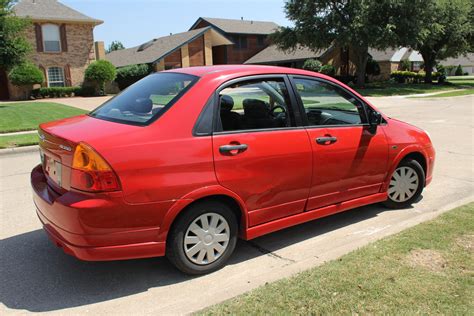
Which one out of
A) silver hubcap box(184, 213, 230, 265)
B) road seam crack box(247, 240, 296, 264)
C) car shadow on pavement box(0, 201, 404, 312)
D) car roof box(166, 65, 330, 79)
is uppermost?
car roof box(166, 65, 330, 79)

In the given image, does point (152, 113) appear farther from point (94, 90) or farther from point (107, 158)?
point (94, 90)

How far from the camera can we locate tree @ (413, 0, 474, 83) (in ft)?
112

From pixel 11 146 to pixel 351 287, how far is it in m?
8.83

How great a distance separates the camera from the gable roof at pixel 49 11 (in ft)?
102

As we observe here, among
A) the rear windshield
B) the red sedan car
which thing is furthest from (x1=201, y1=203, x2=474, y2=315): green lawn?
the rear windshield

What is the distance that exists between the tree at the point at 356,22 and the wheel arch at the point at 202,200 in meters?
31.5

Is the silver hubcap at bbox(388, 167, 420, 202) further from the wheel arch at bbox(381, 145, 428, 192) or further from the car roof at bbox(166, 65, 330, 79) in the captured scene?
the car roof at bbox(166, 65, 330, 79)

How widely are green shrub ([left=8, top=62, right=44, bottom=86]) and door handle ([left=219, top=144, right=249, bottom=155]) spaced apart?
2869 cm

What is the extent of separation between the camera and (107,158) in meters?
3.19

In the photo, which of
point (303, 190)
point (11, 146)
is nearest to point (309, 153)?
point (303, 190)

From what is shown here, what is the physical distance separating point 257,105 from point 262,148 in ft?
1.88

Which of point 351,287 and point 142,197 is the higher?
point 142,197

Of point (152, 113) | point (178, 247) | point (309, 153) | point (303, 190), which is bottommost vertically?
point (178, 247)

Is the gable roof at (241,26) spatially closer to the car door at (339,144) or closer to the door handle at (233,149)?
the car door at (339,144)
